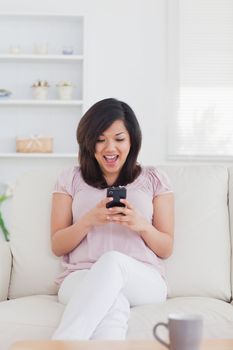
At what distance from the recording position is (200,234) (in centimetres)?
225

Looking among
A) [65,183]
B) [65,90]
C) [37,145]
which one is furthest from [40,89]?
[65,183]

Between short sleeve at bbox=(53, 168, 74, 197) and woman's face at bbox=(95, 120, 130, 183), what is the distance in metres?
0.12

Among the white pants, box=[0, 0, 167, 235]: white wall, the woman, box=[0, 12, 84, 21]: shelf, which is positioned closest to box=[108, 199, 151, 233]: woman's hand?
the woman

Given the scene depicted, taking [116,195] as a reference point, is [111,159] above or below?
above

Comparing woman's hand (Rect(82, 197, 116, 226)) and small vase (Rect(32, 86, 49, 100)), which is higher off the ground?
small vase (Rect(32, 86, 49, 100))

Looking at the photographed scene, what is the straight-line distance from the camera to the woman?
2.04 meters

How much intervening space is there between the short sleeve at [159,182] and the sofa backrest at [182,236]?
0.07 metres

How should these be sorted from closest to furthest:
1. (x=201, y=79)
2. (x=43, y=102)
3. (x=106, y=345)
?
(x=106, y=345) < (x=43, y=102) < (x=201, y=79)

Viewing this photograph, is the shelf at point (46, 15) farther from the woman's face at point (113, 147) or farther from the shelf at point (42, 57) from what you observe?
the woman's face at point (113, 147)

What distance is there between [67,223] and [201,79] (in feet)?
8.98

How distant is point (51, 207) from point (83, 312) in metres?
0.81

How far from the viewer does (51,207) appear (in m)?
2.32

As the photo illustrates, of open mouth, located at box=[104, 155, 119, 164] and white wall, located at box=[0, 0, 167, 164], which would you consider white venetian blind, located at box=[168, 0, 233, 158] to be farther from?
open mouth, located at box=[104, 155, 119, 164]

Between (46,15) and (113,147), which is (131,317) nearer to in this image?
(113,147)
